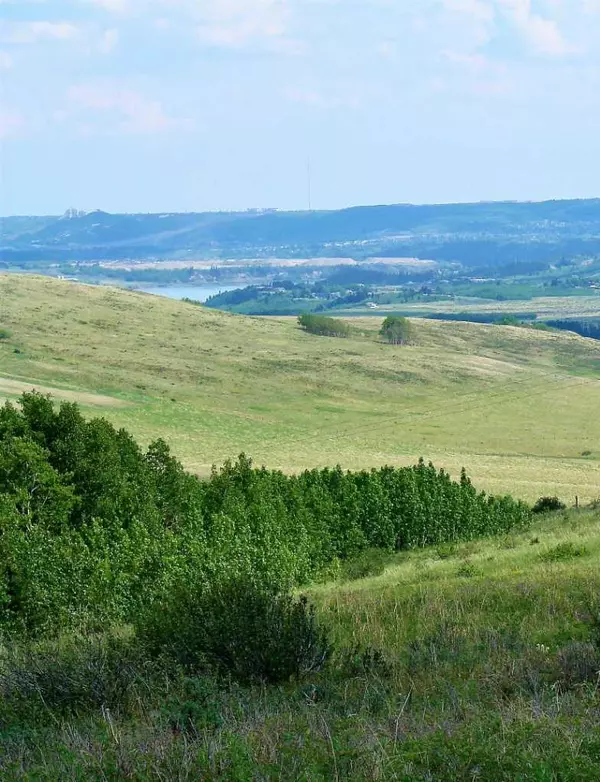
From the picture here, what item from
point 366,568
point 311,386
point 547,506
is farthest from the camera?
point 311,386

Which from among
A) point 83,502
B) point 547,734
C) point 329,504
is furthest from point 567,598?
point 329,504

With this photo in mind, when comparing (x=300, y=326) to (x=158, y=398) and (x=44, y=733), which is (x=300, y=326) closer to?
(x=158, y=398)

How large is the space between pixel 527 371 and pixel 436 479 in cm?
11506

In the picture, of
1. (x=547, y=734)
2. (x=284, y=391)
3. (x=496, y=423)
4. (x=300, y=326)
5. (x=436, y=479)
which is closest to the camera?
(x=547, y=734)

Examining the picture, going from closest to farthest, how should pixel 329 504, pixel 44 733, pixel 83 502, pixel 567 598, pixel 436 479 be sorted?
pixel 44 733 → pixel 567 598 → pixel 83 502 → pixel 329 504 → pixel 436 479

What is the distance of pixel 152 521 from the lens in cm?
3597

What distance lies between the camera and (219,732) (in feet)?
28.0

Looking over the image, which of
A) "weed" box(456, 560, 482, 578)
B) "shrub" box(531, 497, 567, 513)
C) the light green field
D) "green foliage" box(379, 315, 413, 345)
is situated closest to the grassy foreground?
"weed" box(456, 560, 482, 578)

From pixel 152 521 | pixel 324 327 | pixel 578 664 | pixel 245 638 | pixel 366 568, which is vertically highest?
pixel 578 664

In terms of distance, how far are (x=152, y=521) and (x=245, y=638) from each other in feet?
79.5

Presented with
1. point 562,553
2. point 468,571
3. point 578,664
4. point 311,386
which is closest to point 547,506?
point 562,553

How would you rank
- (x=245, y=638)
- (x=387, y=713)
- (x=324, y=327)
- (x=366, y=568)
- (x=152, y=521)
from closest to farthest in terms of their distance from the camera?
(x=387, y=713)
(x=245, y=638)
(x=366, y=568)
(x=152, y=521)
(x=324, y=327)

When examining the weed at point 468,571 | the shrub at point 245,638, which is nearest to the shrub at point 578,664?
the shrub at point 245,638

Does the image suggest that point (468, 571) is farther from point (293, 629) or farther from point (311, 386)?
point (311, 386)
